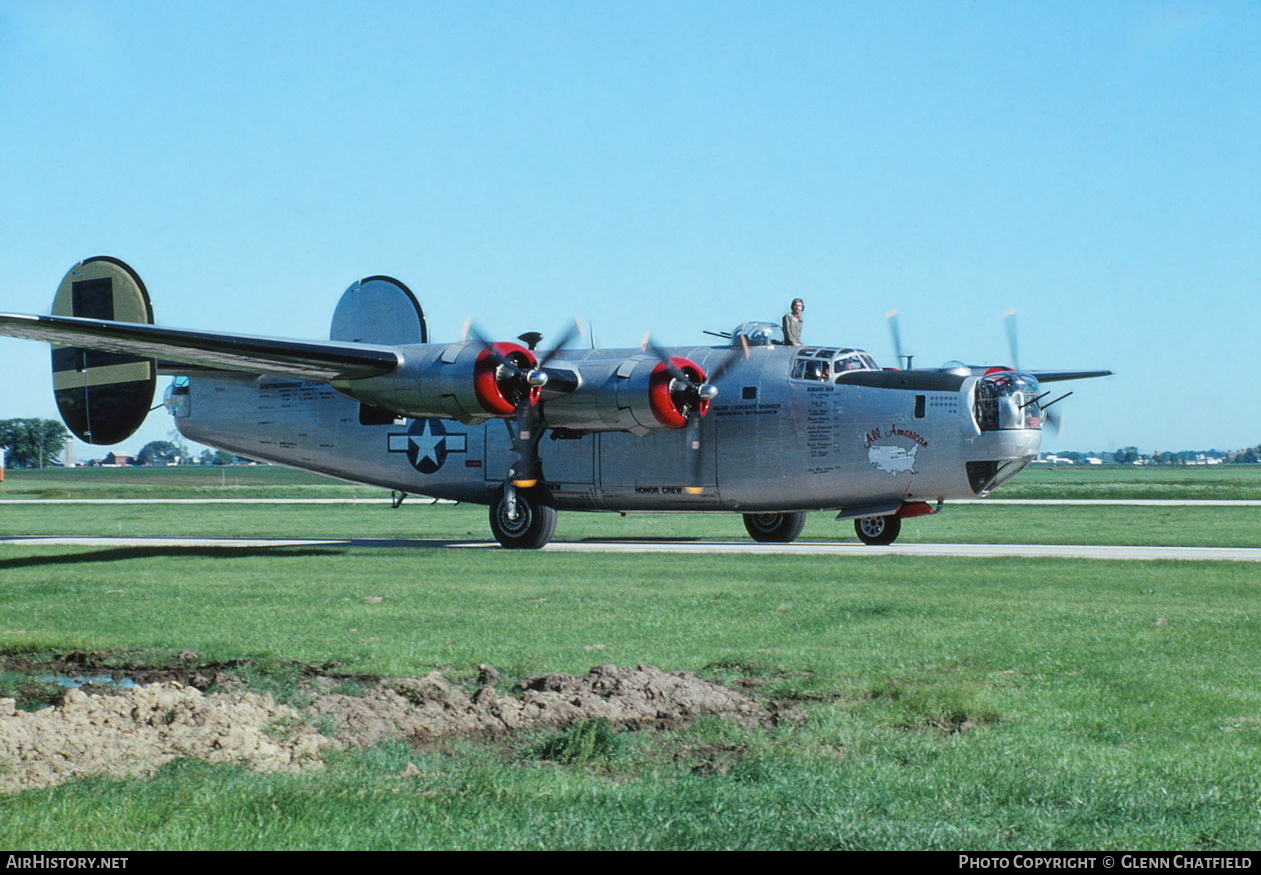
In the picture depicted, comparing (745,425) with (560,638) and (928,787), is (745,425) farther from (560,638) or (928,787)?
(928,787)

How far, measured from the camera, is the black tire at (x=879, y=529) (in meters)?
26.5

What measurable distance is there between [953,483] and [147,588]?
14.4 metres

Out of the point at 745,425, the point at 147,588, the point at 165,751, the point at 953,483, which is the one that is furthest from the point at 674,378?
the point at 165,751

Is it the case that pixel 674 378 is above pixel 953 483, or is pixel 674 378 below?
above

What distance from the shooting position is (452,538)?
3045 centimetres

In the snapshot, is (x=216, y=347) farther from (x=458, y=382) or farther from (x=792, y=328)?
(x=792, y=328)

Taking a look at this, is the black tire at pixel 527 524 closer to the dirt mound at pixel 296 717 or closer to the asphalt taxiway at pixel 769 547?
the asphalt taxiway at pixel 769 547

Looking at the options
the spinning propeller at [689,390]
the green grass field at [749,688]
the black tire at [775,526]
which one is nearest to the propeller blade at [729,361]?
the spinning propeller at [689,390]

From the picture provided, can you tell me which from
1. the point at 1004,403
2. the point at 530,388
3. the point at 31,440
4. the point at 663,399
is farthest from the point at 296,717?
the point at 31,440

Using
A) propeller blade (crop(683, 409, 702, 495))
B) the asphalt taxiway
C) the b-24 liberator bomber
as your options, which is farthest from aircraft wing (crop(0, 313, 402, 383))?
propeller blade (crop(683, 409, 702, 495))

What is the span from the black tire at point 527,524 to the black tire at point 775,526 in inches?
201

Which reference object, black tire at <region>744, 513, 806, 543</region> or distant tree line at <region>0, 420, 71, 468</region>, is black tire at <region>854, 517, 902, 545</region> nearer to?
black tire at <region>744, 513, 806, 543</region>

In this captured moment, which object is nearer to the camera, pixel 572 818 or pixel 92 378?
pixel 572 818
